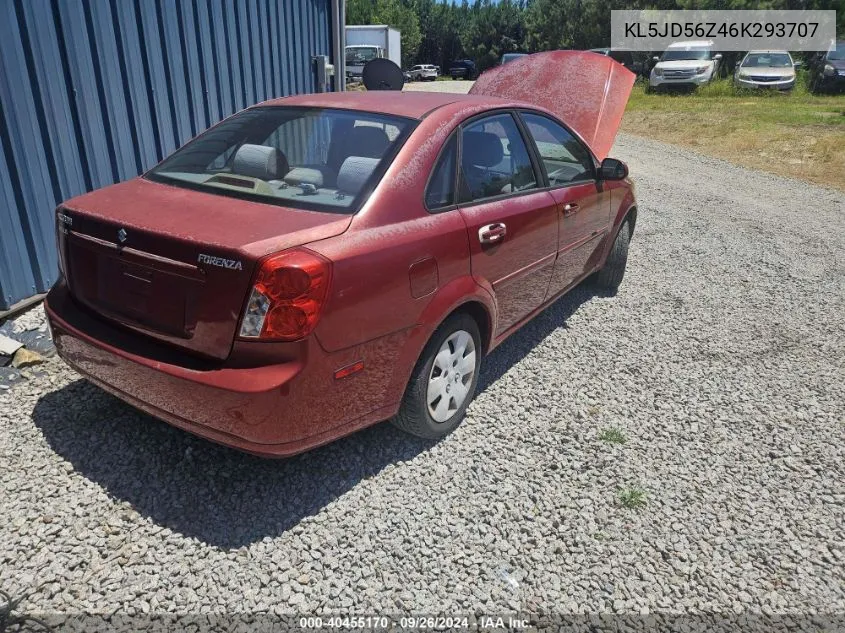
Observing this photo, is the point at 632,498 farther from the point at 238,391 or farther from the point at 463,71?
the point at 463,71

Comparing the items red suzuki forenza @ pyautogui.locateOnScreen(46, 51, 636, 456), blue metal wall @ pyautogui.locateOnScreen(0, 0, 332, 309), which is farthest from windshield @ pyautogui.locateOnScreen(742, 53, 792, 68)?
red suzuki forenza @ pyautogui.locateOnScreen(46, 51, 636, 456)

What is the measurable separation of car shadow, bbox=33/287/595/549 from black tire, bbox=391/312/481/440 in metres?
0.16

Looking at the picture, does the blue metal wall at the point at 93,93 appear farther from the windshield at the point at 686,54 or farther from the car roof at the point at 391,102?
the windshield at the point at 686,54

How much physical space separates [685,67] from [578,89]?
59.7 ft

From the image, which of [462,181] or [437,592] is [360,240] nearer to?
[462,181]

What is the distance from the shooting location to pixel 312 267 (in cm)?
234

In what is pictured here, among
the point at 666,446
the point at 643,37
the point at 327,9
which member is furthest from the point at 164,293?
the point at 643,37

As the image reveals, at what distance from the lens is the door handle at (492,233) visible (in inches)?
126

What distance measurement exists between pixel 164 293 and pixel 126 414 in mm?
1148

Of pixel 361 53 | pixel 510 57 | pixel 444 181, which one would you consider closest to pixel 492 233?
pixel 444 181

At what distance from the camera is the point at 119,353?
2607 mm

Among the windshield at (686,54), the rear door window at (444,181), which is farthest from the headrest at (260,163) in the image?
the windshield at (686,54)

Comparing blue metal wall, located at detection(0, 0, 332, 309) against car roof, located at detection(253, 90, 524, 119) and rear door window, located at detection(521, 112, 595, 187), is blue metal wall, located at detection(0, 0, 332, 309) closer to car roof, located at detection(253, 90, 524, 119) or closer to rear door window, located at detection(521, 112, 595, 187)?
car roof, located at detection(253, 90, 524, 119)

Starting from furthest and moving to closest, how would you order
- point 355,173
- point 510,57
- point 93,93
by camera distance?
point 510,57 → point 93,93 → point 355,173
